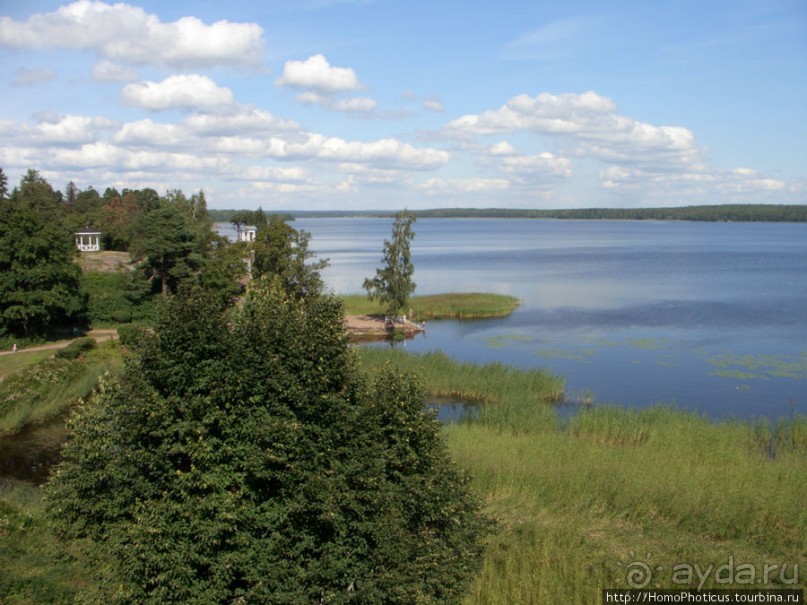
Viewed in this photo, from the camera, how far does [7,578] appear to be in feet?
44.2

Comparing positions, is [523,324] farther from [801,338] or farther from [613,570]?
[613,570]

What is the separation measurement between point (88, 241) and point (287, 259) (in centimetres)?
3518

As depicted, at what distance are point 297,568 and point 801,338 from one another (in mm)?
43719

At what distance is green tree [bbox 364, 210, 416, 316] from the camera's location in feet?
172

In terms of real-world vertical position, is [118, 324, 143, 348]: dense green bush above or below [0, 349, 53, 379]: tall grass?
above

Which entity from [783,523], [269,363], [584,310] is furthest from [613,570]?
[584,310]

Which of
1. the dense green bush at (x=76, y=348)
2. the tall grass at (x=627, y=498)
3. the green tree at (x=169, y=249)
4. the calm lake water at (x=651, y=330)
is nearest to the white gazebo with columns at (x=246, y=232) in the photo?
the calm lake water at (x=651, y=330)

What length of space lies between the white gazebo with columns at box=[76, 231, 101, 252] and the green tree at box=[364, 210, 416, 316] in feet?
116

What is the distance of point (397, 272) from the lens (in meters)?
52.4

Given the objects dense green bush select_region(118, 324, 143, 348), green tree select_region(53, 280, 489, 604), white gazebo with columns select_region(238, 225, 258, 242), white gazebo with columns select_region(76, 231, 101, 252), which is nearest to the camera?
green tree select_region(53, 280, 489, 604)

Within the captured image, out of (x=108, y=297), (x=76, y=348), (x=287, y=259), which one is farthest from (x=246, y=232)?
(x=76, y=348)

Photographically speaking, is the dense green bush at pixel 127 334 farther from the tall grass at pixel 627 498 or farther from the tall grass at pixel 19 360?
the tall grass at pixel 627 498

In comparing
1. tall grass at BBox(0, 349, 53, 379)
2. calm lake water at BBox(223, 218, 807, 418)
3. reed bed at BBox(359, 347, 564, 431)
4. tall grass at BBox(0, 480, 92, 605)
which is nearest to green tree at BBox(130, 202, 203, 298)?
tall grass at BBox(0, 349, 53, 379)

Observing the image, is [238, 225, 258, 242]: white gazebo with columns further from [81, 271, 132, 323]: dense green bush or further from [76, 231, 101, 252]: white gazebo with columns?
[81, 271, 132, 323]: dense green bush
